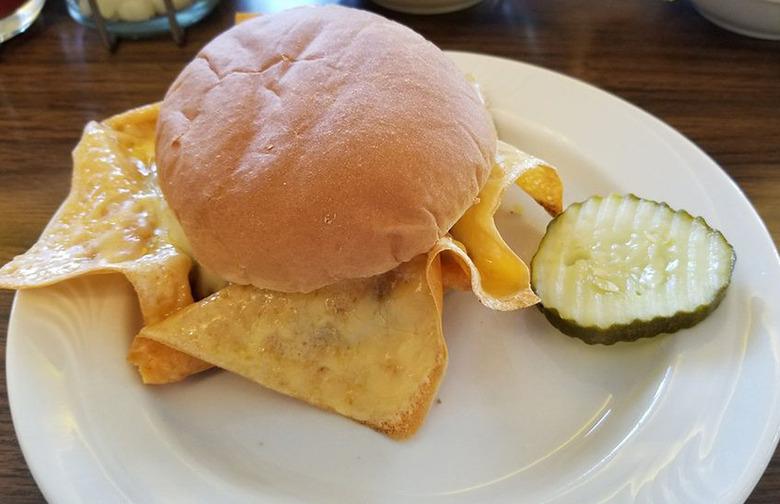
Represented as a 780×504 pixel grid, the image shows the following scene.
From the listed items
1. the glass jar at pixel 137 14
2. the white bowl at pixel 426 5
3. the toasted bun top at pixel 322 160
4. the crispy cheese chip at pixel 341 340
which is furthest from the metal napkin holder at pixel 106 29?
the crispy cheese chip at pixel 341 340

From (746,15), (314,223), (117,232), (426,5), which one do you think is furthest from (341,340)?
(746,15)

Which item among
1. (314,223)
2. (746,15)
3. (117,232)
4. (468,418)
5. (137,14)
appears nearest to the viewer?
(314,223)

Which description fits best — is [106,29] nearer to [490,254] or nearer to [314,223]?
[314,223]

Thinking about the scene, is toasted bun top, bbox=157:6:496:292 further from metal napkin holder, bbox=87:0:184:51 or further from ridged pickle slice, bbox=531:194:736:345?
metal napkin holder, bbox=87:0:184:51

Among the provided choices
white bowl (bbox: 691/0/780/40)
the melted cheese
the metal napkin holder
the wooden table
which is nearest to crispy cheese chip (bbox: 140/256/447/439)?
the melted cheese

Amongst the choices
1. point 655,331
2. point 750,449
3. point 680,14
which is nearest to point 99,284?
point 655,331

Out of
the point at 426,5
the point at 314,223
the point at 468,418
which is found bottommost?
the point at 468,418

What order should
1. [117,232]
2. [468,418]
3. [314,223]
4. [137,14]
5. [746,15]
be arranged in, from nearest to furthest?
[314,223]
[468,418]
[117,232]
[746,15]
[137,14]

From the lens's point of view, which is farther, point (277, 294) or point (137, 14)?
point (137, 14)
